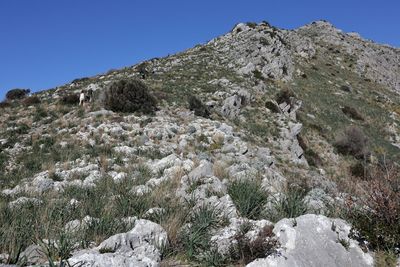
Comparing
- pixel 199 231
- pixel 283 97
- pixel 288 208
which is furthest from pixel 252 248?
pixel 283 97

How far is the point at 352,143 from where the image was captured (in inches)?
1040

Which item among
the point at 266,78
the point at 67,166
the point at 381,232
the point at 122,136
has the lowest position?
the point at 381,232

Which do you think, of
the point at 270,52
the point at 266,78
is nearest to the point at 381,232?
the point at 266,78

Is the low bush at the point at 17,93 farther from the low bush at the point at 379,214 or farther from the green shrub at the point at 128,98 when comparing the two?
the low bush at the point at 379,214

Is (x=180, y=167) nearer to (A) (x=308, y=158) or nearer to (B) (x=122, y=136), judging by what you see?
(B) (x=122, y=136)

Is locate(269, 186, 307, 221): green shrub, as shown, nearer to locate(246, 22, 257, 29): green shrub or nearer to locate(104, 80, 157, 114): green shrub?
locate(104, 80, 157, 114): green shrub

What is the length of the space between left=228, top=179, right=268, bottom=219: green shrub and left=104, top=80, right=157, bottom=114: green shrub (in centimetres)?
1308

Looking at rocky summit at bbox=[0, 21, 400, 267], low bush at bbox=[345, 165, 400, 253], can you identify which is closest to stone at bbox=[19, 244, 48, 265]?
rocky summit at bbox=[0, 21, 400, 267]

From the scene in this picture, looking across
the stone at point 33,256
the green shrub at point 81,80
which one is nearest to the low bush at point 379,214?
the stone at point 33,256

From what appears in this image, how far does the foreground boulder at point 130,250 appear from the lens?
12.6ft

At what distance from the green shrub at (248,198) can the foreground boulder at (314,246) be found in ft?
3.79

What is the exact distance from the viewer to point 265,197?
686cm

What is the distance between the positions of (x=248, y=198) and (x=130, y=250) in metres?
2.64

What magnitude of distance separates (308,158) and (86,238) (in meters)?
19.3
